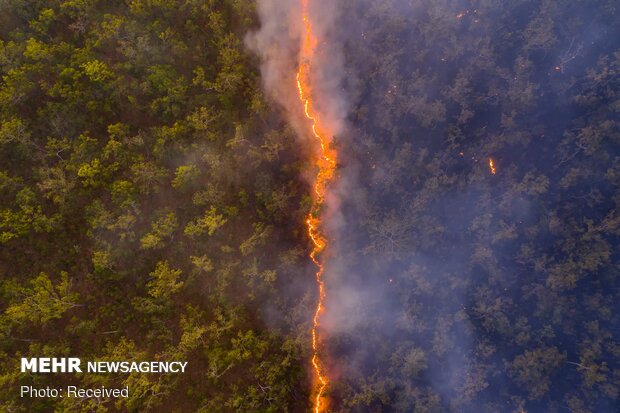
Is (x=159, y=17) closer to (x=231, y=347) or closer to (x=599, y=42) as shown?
(x=231, y=347)

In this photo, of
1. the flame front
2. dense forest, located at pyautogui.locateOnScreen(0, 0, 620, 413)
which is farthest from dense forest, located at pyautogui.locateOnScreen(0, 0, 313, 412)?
the flame front

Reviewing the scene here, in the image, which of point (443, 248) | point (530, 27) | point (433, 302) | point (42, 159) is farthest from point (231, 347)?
point (530, 27)

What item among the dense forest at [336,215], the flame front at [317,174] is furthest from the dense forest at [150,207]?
the flame front at [317,174]

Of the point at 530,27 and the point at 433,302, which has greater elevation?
the point at 530,27

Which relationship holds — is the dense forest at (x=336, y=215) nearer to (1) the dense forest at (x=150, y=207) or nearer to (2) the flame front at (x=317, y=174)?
(1) the dense forest at (x=150, y=207)

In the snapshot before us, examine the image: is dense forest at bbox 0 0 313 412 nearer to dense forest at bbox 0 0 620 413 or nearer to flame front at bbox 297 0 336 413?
dense forest at bbox 0 0 620 413

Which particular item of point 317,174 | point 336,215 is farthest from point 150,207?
point 336,215
